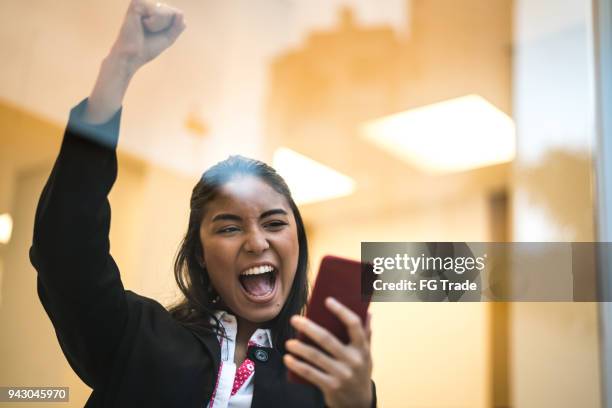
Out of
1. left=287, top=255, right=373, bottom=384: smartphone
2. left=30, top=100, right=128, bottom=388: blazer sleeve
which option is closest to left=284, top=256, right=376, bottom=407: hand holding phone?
left=287, top=255, right=373, bottom=384: smartphone

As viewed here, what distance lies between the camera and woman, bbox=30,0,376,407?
89cm

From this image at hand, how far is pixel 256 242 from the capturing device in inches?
37.9

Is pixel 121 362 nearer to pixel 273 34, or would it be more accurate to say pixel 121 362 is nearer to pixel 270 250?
pixel 270 250

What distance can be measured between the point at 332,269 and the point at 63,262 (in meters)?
0.31

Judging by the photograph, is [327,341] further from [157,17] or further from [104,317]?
[157,17]

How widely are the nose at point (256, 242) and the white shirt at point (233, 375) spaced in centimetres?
10

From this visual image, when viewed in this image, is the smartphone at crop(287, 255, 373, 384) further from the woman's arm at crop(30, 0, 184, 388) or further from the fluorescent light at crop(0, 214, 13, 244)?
the fluorescent light at crop(0, 214, 13, 244)

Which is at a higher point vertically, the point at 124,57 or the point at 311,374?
the point at 124,57

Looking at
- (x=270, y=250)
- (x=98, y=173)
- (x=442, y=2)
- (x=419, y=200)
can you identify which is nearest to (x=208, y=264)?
(x=270, y=250)

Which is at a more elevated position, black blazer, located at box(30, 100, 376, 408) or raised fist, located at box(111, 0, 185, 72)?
raised fist, located at box(111, 0, 185, 72)

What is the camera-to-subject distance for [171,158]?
1.09 m

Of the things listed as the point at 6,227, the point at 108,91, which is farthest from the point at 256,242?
the point at 6,227

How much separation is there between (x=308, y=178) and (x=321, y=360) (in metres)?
0.34

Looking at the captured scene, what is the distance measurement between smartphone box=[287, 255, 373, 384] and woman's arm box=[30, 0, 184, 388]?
0.26 meters
